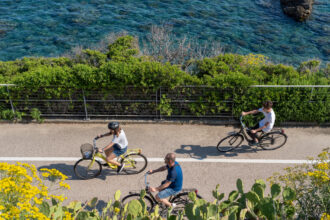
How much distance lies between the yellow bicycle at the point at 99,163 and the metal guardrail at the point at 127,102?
97.3 inches

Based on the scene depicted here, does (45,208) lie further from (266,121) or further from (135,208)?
(266,121)

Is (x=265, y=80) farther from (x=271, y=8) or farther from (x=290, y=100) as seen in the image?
(x=271, y=8)

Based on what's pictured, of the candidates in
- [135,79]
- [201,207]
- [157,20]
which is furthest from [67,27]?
[201,207]

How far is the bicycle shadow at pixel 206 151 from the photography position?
1077 cm

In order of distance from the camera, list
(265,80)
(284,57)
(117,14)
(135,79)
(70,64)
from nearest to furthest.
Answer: (135,79) → (265,80) → (70,64) → (284,57) → (117,14)

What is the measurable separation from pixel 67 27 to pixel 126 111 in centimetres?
1832

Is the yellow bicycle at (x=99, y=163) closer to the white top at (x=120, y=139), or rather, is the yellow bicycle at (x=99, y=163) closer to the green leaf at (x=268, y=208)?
the white top at (x=120, y=139)

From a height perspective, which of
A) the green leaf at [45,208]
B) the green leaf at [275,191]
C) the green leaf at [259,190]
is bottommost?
the green leaf at [259,190]

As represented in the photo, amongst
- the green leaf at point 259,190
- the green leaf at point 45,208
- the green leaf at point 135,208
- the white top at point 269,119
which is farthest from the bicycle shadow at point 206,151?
the green leaf at point 45,208

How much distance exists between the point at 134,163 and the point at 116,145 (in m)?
0.94

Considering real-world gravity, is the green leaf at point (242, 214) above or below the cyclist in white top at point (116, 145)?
above

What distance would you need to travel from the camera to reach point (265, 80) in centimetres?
1270

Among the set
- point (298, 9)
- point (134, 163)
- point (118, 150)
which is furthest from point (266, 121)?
point (298, 9)

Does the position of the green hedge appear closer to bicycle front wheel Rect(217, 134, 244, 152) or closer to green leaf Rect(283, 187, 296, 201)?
bicycle front wheel Rect(217, 134, 244, 152)
